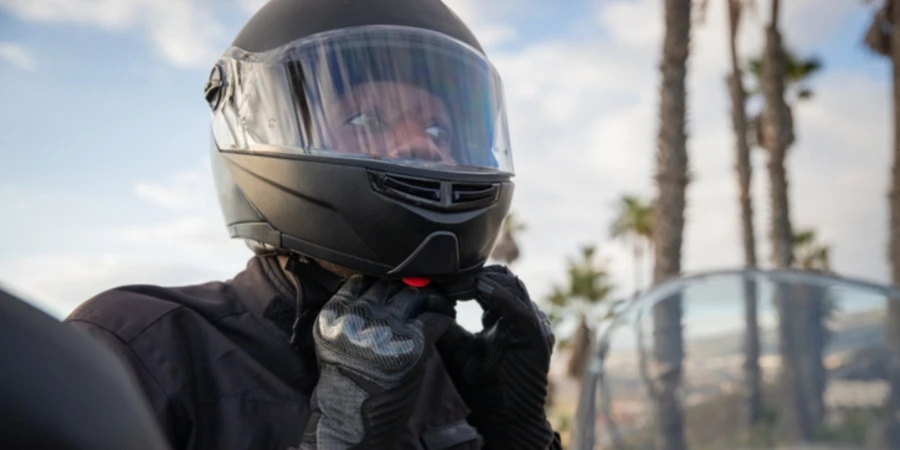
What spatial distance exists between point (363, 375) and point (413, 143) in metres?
0.54

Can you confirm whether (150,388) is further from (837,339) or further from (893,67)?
(893,67)

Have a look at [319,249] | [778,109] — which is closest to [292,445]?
[319,249]

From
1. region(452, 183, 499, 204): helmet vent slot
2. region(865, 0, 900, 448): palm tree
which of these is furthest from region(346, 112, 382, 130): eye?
region(865, 0, 900, 448): palm tree

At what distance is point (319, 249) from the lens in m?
1.91

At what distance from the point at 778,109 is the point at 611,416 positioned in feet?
39.0

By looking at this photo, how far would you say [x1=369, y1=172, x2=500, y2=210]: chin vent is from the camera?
189 centimetres

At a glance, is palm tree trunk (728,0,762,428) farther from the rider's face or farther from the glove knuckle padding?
the glove knuckle padding

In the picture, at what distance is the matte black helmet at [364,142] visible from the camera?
1.89 meters

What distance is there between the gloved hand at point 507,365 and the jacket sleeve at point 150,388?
0.63 metres

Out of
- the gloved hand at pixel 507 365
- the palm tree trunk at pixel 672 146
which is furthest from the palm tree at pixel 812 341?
the palm tree trunk at pixel 672 146

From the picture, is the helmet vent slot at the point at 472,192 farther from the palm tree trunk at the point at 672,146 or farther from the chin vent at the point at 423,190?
the palm tree trunk at the point at 672,146

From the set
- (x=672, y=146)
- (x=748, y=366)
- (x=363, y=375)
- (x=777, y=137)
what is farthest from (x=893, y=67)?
(x=363, y=375)

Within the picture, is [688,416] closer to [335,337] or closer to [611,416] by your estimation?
[611,416]

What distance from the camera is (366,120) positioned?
192 centimetres
